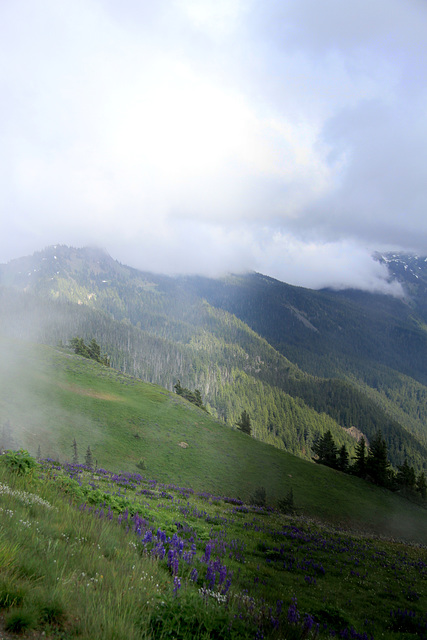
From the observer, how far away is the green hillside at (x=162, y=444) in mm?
34000

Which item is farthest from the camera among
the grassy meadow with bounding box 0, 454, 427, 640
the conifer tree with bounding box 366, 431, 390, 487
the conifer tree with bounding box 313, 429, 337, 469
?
the conifer tree with bounding box 313, 429, 337, 469

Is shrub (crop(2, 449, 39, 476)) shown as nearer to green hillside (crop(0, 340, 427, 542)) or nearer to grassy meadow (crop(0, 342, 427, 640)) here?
grassy meadow (crop(0, 342, 427, 640))

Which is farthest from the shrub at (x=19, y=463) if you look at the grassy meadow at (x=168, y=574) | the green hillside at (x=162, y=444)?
the green hillside at (x=162, y=444)

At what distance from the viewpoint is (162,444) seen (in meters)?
42.4

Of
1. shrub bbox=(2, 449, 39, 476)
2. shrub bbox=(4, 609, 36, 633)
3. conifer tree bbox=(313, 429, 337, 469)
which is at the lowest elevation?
conifer tree bbox=(313, 429, 337, 469)

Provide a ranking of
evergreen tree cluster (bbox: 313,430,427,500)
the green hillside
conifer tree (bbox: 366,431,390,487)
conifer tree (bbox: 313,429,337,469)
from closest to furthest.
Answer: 1. the green hillside
2. conifer tree (bbox: 366,431,390,487)
3. evergreen tree cluster (bbox: 313,430,427,500)
4. conifer tree (bbox: 313,429,337,469)

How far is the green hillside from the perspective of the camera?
34.0 metres

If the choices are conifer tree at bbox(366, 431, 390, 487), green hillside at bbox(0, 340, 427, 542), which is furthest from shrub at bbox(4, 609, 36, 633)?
conifer tree at bbox(366, 431, 390, 487)

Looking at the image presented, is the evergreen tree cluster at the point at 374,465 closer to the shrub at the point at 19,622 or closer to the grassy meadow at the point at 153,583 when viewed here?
the grassy meadow at the point at 153,583

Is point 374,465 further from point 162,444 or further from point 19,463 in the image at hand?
point 19,463

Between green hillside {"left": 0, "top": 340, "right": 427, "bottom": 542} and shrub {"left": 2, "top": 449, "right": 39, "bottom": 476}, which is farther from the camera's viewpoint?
green hillside {"left": 0, "top": 340, "right": 427, "bottom": 542}

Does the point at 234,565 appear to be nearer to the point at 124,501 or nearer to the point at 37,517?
the point at 124,501

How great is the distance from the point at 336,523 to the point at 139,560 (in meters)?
40.8

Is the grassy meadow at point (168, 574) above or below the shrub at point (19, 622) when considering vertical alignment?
below
